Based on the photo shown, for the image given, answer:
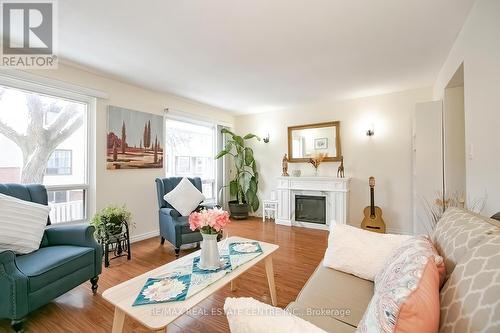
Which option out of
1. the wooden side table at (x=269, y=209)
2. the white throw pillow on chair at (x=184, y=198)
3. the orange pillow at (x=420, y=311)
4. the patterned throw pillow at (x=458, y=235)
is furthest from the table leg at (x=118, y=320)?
the wooden side table at (x=269, y=209)

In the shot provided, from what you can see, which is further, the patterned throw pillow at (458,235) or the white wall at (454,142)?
the white wall at (454,142)

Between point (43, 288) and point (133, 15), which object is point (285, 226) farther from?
point (133, 15)

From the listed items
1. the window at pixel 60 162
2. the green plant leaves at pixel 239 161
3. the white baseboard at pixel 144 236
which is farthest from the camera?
the green plant leaves at pixel 239 161

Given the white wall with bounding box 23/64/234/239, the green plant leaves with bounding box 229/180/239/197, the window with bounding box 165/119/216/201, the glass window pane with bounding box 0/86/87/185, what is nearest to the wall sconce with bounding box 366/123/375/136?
the green plant leaves with bounding box 229/180/239/197

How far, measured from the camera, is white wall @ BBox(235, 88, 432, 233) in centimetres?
374

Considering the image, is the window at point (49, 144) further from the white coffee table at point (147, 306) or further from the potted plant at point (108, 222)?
the white coffee table at point (147, 306)

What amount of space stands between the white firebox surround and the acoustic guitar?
328 mm

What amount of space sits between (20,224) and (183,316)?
1.48m

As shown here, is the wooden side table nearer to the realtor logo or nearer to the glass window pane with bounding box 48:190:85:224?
the glass window pane with bounding box 48:190:85:224

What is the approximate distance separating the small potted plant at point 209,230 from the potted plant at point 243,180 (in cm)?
347

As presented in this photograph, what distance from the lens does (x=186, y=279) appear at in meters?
1.38

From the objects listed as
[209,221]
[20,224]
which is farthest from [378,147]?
[20,224]

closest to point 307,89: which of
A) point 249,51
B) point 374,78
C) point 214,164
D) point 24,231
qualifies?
point 374,78

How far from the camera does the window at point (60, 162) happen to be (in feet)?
9.09
